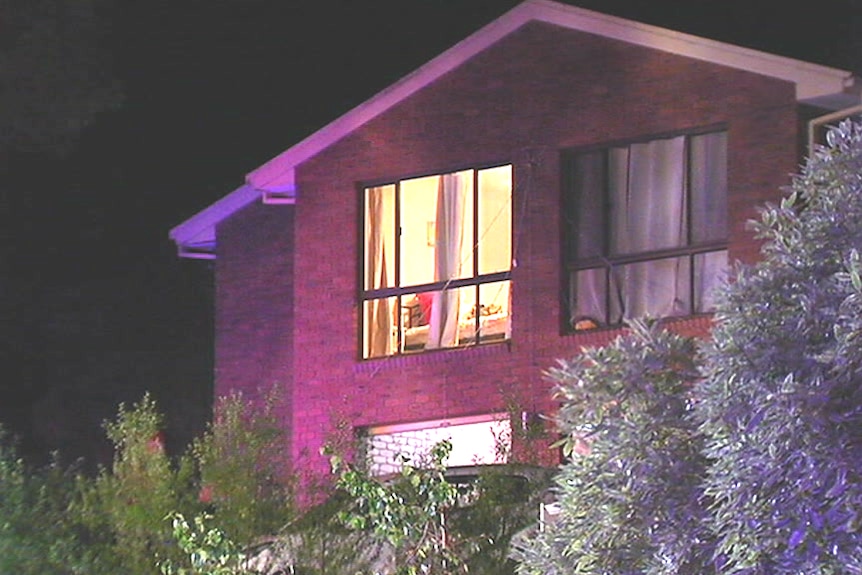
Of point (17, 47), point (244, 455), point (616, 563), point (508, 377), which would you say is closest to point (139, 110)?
point (17, 47)

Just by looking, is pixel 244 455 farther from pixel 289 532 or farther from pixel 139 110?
pixel 139 110

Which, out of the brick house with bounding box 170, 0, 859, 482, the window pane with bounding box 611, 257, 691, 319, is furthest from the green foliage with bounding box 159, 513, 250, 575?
the window pane with bounding box 611, 257, 691, 319

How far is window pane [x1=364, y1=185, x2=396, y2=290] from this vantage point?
74.1 ft

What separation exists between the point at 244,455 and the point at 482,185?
20.5 feet

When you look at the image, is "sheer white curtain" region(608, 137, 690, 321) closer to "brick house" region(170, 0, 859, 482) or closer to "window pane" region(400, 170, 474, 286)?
"brick house" region(170, 0, 859, 482)

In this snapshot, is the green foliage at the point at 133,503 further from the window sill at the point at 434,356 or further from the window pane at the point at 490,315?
the window pane at the point at 490,315

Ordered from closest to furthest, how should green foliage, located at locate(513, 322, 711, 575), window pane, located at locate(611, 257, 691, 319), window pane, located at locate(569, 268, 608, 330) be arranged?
green foliage, located at locate(513, 322, 711, 575) → window pane, located at locate(611, 257, 691, 319) → window pane, located at locate(569, 268, 608, 330)

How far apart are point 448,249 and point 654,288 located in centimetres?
295

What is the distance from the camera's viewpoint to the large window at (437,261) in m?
21.7

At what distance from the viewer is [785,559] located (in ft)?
22.5

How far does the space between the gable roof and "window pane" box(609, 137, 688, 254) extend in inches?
44.2

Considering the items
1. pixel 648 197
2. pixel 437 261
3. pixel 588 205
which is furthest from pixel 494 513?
pixel 437 261

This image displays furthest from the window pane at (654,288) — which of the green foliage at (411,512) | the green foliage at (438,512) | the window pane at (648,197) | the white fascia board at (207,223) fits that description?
the green foliage at (411,512)

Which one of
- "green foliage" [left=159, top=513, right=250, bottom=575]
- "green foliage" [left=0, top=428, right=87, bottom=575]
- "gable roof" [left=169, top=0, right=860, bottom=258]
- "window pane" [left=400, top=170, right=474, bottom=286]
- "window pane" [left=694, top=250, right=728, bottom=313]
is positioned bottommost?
"green foliage" [left=0, top=428, right=87, bottom=575]
